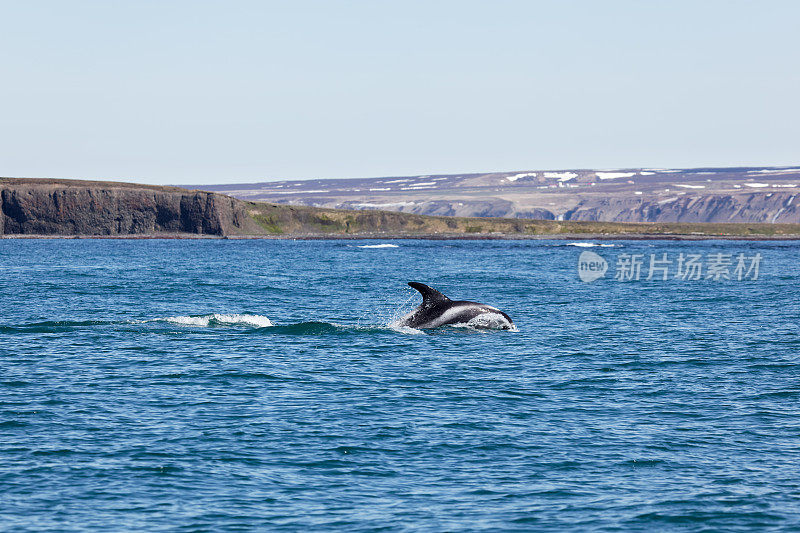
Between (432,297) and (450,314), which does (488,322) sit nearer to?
(450,314)

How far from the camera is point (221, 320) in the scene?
39562 mm

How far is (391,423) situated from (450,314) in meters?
15.6

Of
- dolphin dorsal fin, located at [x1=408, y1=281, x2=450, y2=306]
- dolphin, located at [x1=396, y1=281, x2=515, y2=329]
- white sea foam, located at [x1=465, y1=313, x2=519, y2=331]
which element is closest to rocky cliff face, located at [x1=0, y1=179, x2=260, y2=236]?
dolphin, located at [x1=396, y1=281, x2=515, y2=329]

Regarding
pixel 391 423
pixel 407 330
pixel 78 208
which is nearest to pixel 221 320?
pixel 407 330

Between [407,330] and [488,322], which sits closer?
[407,330]

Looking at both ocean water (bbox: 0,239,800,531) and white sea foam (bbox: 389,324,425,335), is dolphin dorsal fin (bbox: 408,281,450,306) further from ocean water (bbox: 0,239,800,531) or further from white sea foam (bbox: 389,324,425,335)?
ocean water (bbox: 0,239,800,531)

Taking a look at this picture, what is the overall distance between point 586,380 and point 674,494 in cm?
1054

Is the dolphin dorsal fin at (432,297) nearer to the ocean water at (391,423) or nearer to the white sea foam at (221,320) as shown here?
the ocean water at (391,423)

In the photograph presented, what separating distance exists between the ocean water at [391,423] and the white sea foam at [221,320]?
14 centimetres

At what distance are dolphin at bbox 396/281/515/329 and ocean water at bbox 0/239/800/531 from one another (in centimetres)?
75

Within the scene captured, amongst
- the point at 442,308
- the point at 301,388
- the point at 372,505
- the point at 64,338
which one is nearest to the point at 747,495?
the point at 372,505

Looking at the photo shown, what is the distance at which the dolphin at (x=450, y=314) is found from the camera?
119 feet

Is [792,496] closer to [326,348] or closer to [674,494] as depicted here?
[674,494]

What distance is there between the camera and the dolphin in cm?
3625
